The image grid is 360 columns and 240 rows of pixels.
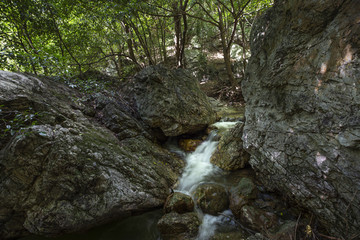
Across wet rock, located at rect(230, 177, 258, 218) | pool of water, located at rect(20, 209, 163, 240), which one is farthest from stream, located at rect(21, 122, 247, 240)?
wet rock, located at rect(230, 177, 258, 218)

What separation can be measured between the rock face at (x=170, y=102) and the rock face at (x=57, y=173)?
192 cm

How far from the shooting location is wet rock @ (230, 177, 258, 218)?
3.58 metres

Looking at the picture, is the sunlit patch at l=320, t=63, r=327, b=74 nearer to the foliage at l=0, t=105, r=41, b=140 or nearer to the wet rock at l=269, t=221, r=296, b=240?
the wet rock at l=269, t=221, r=296, b=240

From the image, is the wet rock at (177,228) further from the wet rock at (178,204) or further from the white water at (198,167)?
the white water at (198,167)

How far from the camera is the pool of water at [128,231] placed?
10.7 ft

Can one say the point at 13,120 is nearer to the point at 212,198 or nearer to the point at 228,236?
the point at 212,198

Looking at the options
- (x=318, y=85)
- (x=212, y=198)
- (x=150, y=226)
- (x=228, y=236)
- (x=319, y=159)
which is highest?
(x=318, y=85)

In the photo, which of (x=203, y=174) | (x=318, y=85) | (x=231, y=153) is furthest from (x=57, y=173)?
(x=318, y=85)

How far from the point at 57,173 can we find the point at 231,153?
4303 millimetres

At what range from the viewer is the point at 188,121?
5.86 metres

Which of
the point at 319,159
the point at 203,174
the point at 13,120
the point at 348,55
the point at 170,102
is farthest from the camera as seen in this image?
the point at 170,102

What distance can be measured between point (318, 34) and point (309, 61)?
393mm

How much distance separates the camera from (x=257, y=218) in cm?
325

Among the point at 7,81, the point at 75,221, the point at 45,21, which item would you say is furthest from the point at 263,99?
the point at 45,21
